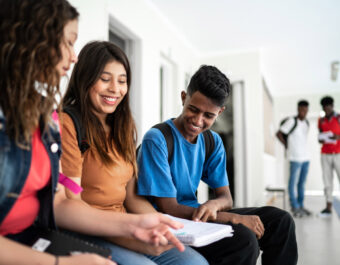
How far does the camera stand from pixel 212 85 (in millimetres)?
1535

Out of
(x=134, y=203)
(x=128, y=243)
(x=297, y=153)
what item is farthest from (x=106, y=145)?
(x=297, y=153)

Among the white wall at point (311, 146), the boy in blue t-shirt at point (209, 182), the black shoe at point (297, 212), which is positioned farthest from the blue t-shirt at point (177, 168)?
the white wall at point (311, 146)

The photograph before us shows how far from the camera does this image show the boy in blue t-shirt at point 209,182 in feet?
4.14

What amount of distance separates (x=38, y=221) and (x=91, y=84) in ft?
1.90

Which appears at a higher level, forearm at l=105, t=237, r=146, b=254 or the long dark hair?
the long dark hair

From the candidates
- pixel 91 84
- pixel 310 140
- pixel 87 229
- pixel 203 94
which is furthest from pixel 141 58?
pixel 310 140

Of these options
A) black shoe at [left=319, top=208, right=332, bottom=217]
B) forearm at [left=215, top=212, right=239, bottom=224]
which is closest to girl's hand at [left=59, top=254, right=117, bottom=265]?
forearm at [left=215, top=212, right=239, bottom=224]

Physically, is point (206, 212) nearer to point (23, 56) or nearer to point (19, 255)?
point (19, 255)

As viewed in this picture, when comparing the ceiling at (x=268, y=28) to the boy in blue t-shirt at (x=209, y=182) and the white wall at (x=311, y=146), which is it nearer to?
the white wall at (x=311, y=146)

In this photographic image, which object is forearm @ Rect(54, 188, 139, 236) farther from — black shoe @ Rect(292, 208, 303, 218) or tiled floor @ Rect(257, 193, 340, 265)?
black shoe @ Rect(292, 208, 303, 218)

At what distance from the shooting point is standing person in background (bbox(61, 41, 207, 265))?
102cm

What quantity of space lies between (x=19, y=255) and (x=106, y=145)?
575 millimetres

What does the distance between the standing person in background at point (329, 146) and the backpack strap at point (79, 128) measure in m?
4.47

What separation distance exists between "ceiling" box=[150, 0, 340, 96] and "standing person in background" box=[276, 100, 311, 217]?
1.18 m
